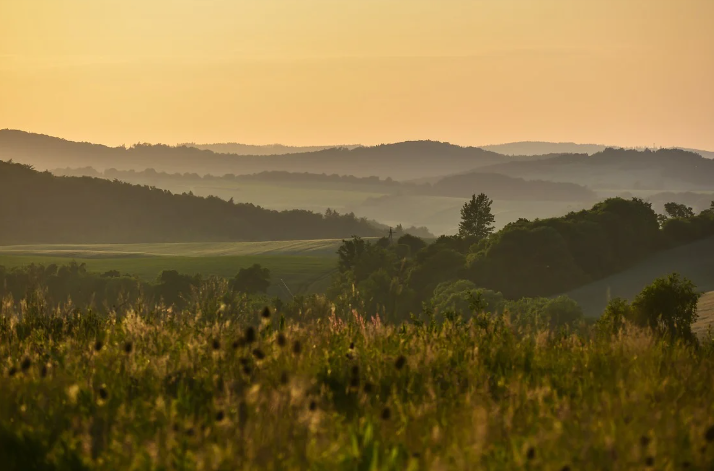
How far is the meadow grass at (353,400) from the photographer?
183 inches

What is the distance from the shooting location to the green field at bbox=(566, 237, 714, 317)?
427 feet

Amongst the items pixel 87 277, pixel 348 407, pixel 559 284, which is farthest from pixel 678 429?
pixel 87 277

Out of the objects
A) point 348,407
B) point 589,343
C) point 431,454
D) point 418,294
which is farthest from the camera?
point 418,294

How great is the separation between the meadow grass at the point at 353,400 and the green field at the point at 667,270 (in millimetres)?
121500

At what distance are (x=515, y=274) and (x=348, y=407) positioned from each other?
112 metres

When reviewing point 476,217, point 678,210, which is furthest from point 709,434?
point 678,210

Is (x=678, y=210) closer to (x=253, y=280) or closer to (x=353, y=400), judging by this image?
(x=253, y=280)

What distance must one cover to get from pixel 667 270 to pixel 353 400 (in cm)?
13911

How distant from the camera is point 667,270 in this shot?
13550 centimetres

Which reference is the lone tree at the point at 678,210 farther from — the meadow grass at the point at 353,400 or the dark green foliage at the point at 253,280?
the meadow grass at the point at 353,400

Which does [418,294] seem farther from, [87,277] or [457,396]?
[457,396]

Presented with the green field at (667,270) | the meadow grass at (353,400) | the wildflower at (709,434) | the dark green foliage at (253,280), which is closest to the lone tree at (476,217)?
the green field at (667,270)

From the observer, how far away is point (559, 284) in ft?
399

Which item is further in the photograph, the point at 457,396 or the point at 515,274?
the point at 515,274
